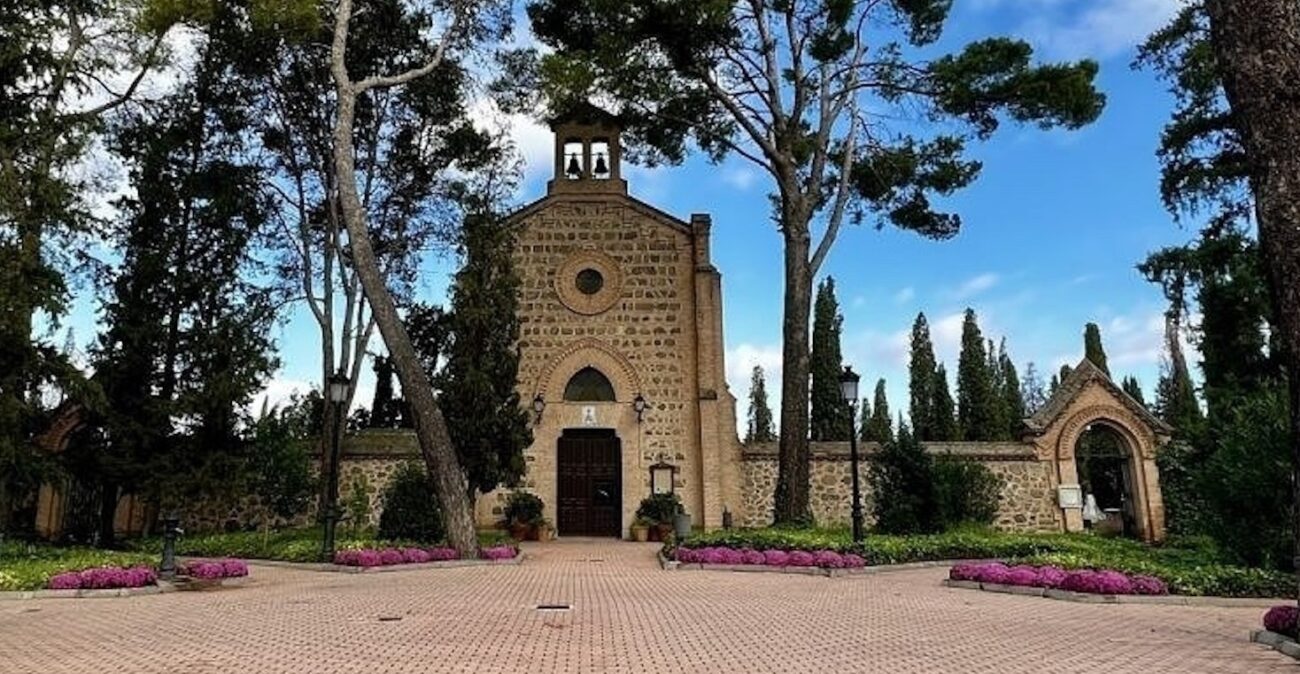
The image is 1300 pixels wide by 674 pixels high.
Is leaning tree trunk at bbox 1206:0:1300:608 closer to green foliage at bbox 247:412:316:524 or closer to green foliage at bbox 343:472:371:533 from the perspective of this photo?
green foliage at bbox 343:472:371:533

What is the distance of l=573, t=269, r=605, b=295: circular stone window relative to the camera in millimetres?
22109

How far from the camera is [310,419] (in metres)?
26.0

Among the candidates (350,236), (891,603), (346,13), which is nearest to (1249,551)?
(891,603)

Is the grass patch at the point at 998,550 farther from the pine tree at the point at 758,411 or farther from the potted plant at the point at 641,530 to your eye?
the pine tree at the point at 758,411

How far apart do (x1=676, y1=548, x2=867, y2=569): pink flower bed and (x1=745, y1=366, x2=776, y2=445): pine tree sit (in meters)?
39.8

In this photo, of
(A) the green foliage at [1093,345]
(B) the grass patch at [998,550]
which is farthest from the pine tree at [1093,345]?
(B) the grass patch at [998,550]

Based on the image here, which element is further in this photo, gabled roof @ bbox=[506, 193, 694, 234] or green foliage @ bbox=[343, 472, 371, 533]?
gabled roof @ bbox=[506, 193, 694, 234]

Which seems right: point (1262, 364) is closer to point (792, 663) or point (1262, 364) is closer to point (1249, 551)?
point (1249, 551)

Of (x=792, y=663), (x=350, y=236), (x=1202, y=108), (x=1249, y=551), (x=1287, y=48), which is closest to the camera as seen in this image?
(x=792, y=663)

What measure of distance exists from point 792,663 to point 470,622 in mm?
3139

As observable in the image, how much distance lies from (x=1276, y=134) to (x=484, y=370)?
13181 mm

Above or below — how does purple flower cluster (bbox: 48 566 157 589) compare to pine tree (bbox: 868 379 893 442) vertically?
below

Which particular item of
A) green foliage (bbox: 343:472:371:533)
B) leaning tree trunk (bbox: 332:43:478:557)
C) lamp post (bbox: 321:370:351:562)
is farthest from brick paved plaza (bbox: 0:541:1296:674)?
green foliage (bbox: 343:472:371:533)

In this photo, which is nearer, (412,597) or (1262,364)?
(412,597)
